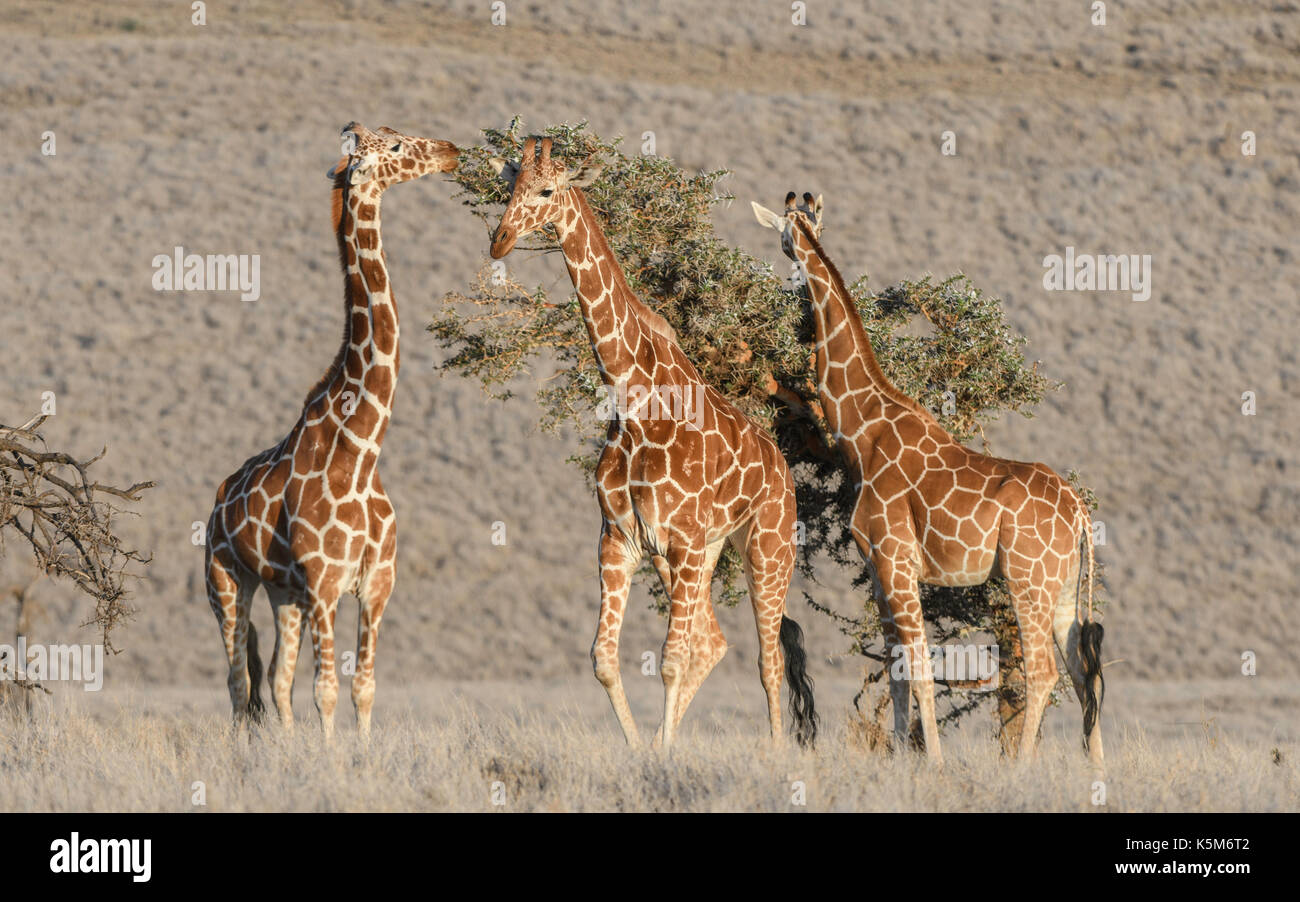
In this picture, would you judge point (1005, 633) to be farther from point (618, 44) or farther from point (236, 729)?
point (618, 44)

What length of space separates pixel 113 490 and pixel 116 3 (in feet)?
99.8

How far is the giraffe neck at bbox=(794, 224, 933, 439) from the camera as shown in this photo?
36.0 ft

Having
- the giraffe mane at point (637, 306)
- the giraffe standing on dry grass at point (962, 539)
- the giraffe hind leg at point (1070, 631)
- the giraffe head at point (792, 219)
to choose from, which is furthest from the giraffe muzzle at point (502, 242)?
the giraffe hind leg at point (1070, 631)

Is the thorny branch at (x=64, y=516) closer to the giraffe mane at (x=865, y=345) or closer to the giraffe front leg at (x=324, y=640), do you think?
the giraffe front leg at (x=324, y=640)

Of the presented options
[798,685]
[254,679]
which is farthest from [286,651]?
[798,685]

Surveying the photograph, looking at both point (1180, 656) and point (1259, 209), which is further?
point (1259, 209)

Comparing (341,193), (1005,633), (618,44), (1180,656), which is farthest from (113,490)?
(618,44)

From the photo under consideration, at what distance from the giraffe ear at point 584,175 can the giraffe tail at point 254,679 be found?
413 centimetres

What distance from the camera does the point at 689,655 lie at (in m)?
9.93

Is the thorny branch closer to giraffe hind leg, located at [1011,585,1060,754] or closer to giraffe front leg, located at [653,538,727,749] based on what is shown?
giraffe front leg, located at [653,538,727,749]

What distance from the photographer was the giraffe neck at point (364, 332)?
9953 mm

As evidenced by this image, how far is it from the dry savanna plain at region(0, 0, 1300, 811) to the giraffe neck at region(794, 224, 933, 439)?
11.3m

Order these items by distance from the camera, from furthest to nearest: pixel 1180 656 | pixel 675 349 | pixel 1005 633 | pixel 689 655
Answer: pixel 1180 656 < pixel 1005 633 < pixel 675 349 < pixel 689 655

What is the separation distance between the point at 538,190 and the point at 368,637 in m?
A: 3.25
